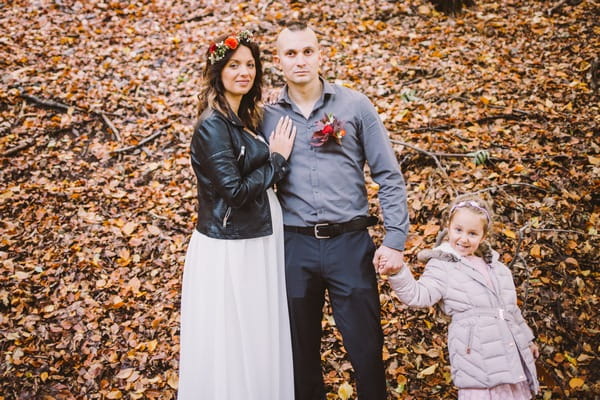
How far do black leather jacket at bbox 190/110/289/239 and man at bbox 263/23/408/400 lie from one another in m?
0.23

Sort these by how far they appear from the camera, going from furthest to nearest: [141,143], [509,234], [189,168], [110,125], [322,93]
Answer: [110,125], [141,143], [189,168], [509,234], [322,93]

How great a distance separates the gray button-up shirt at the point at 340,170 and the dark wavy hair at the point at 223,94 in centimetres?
37

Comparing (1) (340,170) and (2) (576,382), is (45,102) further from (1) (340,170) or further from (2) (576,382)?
(2) (576,382)

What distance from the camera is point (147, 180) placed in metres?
6.38

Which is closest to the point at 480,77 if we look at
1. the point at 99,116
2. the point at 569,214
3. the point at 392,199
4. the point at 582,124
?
the point at 582,124

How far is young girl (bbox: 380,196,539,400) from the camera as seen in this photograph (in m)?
2.87

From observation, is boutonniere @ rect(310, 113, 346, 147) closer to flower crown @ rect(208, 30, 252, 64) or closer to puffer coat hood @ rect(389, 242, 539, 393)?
flower crown @ rect(208, 30, 252, 64)

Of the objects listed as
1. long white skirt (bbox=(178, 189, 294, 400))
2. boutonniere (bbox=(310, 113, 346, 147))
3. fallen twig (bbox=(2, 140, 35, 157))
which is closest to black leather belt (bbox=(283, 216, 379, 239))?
long white skirt (bbox=(178, 189, 294, 400))

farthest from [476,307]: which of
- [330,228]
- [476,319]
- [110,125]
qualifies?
[110,125]

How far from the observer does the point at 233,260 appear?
2998 mm

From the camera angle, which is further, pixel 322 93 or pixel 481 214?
pixel 322 93

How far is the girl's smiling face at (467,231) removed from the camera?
10.1ft

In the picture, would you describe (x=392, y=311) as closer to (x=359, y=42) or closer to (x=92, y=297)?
(x=92, y=297)

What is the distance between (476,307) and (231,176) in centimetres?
186
